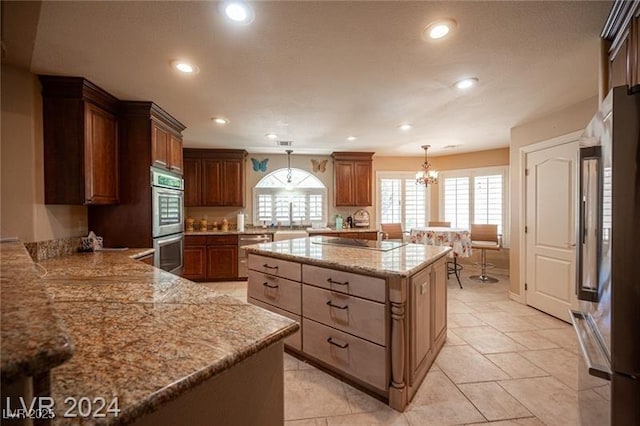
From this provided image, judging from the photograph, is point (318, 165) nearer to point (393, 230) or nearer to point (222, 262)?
point (393, 230)

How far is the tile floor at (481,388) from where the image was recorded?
5.72 ft

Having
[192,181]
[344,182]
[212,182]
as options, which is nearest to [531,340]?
[344,182]

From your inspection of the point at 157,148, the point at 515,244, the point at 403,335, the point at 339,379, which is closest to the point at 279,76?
the point at 157,148

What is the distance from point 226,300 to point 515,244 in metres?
4.14

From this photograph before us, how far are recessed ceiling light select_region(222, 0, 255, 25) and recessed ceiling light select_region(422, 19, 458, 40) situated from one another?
108 cm

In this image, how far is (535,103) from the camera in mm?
2990

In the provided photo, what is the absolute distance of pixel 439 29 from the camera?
1720mm

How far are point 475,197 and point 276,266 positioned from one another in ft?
15.7

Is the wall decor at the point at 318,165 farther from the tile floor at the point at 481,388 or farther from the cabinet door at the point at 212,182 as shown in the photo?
the tile floor at the point at 481,388

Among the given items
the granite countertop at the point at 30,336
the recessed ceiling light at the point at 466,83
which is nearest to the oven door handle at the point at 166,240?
the granite countertop at the point at 30,336

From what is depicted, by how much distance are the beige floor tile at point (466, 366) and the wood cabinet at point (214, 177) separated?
4202 mm

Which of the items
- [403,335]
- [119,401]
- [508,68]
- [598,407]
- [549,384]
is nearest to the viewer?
[119,401]

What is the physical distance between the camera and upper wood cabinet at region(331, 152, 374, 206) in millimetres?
5641

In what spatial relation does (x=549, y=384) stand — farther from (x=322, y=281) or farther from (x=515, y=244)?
(x=515, y=244)
